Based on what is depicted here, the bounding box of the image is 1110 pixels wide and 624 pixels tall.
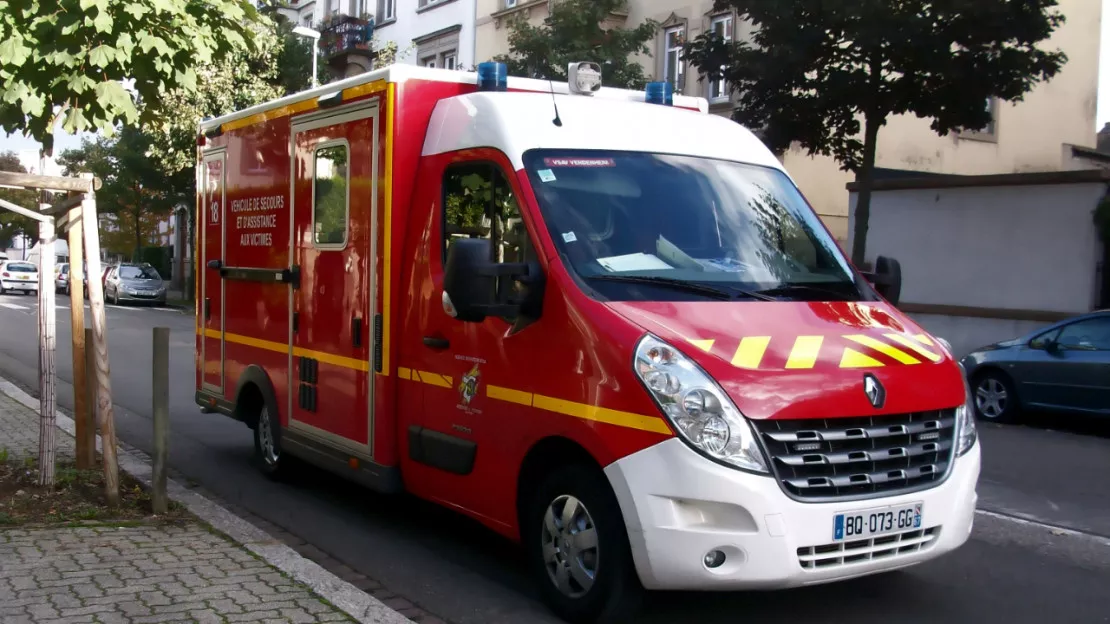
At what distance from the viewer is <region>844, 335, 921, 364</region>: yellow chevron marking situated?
4.85 meters

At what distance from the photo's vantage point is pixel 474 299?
5027 mm

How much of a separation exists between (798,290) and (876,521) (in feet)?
3.99

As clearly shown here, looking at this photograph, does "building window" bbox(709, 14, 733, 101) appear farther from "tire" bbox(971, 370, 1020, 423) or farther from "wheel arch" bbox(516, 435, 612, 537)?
"wheel arch" bbox(516, 435, 612, 537)

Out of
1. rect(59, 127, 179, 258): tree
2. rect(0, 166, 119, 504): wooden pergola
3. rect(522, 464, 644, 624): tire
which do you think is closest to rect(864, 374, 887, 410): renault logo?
rect(522, 464, 644, 624): tire

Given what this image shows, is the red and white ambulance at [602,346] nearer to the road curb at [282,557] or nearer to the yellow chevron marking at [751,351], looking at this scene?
the yellow chevron marking at [751,351]

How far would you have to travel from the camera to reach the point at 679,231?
5.41m

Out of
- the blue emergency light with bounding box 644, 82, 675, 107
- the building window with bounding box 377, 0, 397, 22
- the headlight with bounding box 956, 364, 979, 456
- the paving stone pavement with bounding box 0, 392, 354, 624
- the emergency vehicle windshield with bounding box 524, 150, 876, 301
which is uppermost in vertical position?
the building window with bounding box 377, 0, 397, 22

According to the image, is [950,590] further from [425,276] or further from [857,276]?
[425,276]

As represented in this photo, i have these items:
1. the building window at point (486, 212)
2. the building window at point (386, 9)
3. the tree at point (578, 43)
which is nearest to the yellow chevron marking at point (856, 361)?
the building window at point (486, 212)

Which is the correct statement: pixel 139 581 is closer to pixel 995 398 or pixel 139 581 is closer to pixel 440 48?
pixel 995 398

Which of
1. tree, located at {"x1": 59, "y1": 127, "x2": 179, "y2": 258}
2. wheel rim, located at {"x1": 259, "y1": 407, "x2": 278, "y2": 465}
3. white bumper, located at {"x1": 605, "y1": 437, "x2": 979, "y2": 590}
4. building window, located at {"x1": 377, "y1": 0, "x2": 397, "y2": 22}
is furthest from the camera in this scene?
tree, located at {"x1": 59, "y1": 127, "x2": 179, "y2": 258}

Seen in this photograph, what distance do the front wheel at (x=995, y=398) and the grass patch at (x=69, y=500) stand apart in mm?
9803

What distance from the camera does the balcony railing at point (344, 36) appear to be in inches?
1359

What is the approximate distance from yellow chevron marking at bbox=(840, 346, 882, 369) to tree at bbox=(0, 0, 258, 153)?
4226 millimetres
